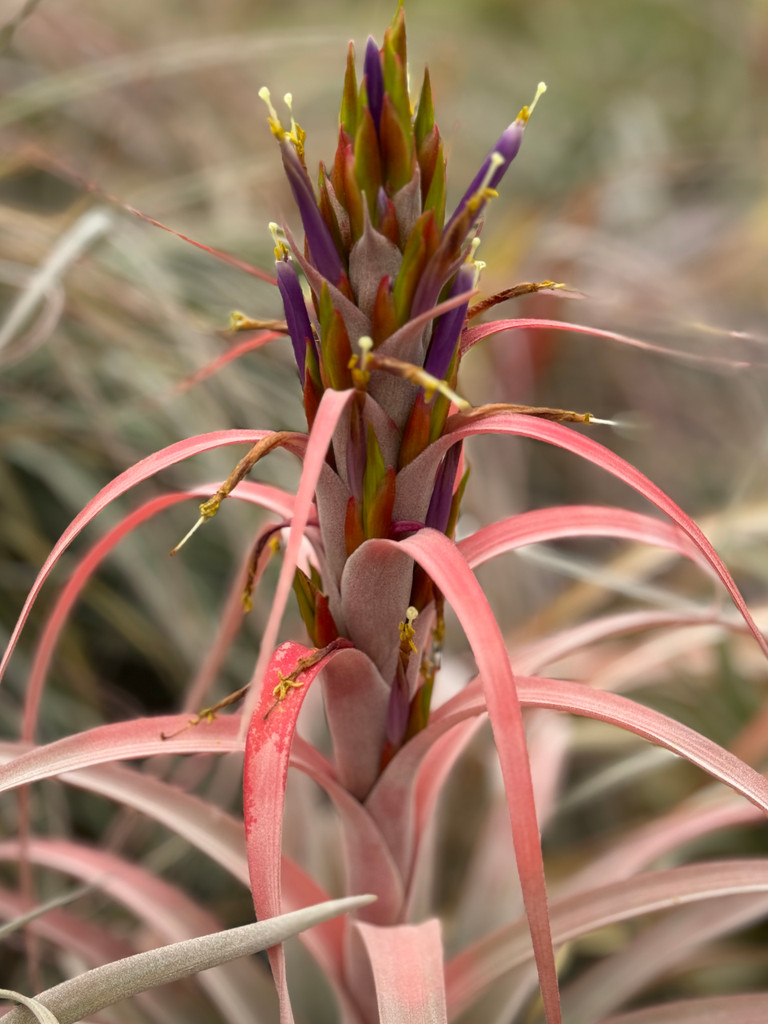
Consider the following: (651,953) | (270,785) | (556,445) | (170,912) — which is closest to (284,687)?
(270,785)

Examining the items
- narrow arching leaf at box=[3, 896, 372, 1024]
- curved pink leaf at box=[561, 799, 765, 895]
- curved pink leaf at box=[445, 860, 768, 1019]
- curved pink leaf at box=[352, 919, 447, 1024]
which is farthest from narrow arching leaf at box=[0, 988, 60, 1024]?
curved pink leaf at box=[561, 799, 765, 895]

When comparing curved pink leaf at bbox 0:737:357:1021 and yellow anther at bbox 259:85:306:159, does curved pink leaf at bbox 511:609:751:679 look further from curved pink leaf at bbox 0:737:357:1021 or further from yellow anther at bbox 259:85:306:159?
yellow anther at bbox 259:85:306:159

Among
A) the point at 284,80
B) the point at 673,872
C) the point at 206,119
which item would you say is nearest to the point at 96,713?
the point at 673,872

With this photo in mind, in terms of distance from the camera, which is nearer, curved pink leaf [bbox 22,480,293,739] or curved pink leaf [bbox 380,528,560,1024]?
curved pink leaf [bbox 380,528,560,1024]

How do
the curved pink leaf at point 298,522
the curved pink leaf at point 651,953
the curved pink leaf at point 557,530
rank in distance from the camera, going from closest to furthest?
the curved pink leaf at point 298,522, the curved pink leaf at point 557,530, the curved pink leaf at point 651,953

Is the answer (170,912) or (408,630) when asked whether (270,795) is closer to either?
(408,630)

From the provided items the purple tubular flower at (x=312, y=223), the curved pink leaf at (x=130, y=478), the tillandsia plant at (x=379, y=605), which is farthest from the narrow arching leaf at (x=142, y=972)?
the purple tubular flower at (x=312, y=223)

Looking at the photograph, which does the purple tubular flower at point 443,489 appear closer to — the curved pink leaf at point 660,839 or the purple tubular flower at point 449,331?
the purple tubular flower at point 449,331

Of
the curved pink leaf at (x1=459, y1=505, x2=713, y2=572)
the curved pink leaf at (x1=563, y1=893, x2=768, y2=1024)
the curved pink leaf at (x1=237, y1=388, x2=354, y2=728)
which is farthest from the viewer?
the curved pink leaf at (x1=563, y1=893, x2=768, y2=1024)
